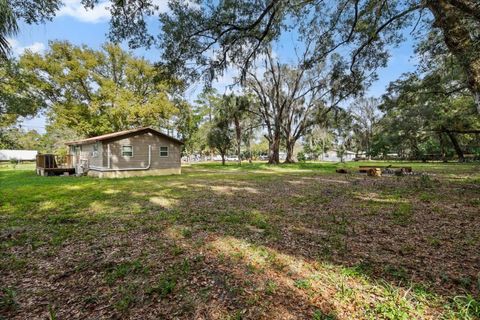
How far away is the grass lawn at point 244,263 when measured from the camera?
7.32ft

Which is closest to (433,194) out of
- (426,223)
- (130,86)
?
(426,223)

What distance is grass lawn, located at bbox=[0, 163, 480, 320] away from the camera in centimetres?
223

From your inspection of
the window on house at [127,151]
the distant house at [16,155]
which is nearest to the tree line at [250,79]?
the window on house at [127,151]

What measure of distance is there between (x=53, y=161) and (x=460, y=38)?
21.1 metres

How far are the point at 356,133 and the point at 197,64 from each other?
47.3 meters

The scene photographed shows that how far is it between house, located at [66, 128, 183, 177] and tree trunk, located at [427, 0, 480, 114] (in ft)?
48.4

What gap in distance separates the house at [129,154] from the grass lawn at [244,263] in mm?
8779

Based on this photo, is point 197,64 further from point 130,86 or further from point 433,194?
point 130,86

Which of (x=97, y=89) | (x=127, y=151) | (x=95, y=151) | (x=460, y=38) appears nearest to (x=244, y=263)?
(x=460, y=38)

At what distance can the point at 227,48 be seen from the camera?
7617 mm

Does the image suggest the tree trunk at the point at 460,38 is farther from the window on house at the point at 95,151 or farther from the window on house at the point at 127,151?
the window on house at the point at 95,151

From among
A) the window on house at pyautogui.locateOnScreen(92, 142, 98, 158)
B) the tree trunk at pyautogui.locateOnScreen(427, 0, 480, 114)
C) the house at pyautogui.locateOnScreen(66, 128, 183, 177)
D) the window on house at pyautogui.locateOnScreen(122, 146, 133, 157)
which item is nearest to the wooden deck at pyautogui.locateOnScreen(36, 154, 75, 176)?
the house at pyautogui.locateOnScreen(66, 128, 183, 177)

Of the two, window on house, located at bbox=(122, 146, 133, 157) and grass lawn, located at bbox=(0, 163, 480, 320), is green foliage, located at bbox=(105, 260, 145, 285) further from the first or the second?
window on house, located at bbox=(122, 146, 133, 157)

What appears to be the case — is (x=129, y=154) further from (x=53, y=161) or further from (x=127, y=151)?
(x=53, y=161)
